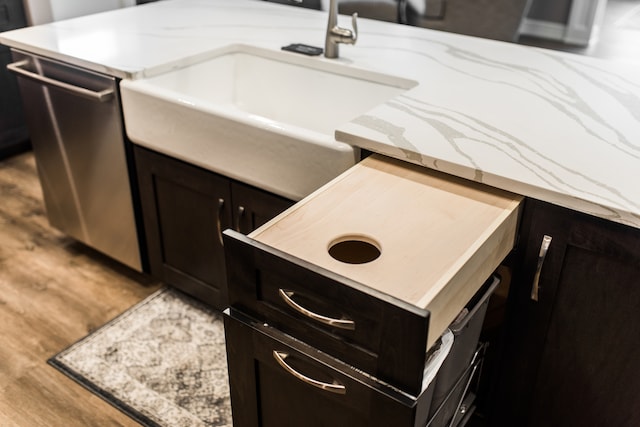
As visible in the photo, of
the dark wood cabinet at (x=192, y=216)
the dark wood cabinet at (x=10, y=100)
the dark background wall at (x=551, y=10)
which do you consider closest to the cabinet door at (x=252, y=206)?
the dark wood cabinet at (x=192, y=216)

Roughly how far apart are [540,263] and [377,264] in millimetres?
420

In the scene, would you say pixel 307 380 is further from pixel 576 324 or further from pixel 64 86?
pixel 64 86

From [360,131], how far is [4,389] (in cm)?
130

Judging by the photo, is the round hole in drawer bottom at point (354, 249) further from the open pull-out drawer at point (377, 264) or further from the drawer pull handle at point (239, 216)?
the drawer pull handle at point (239, 216)

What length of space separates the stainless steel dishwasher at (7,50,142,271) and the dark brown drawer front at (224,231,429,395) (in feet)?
3.30

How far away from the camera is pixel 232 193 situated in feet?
5.71

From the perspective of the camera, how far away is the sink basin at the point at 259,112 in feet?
5.01

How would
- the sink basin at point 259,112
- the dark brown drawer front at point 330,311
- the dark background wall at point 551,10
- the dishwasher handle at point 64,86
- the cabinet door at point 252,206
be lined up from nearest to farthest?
the dark brown drawer front at point 330,311
the sink basin at point 259,112
the cabinet door at point 252,206
the dishwasher handle at point 64,86
the dark background wall at point 551,10

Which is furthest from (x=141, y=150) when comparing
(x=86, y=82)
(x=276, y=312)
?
(x=276, y=312)

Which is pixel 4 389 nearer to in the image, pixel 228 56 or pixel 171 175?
pixel 171 175

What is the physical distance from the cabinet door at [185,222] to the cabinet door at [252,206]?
0.04 m

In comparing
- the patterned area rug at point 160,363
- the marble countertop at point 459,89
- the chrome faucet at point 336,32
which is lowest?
the patterned area rug at point 160,363

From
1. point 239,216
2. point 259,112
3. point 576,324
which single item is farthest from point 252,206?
point 576,324

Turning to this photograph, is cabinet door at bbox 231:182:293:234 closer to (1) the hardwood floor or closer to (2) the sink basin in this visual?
(2) the sink basin
